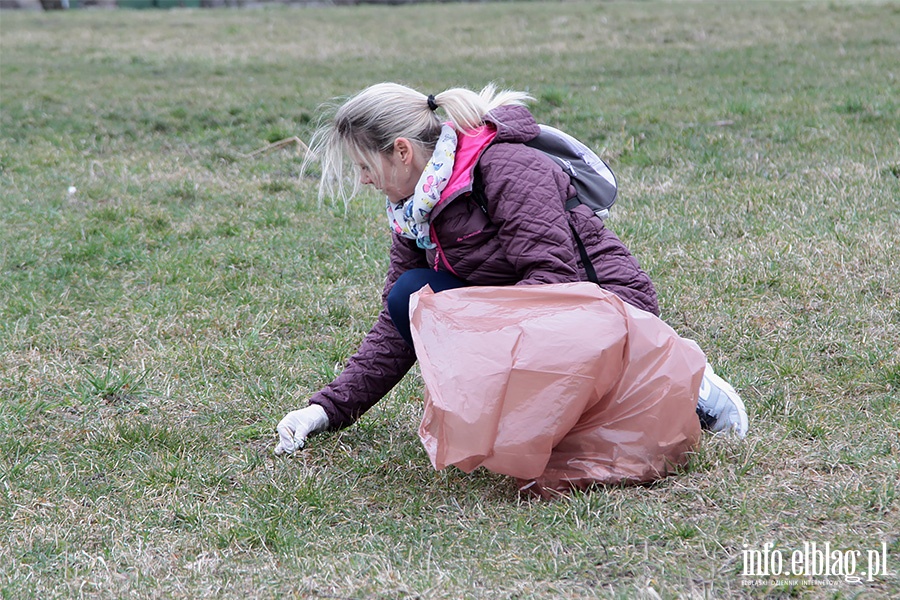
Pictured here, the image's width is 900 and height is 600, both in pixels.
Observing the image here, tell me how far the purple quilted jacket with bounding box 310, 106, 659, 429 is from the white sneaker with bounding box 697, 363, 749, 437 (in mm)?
349

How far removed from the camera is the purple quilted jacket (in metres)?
2.90

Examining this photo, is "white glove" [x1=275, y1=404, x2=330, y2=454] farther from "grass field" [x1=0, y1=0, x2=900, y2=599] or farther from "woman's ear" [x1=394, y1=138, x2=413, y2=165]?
"woman's ear" [x1=394, y1=138, x2=413, y2=165]

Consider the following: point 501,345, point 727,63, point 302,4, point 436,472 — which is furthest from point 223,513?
point 302,4

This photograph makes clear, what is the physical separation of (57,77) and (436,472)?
10.0 meters

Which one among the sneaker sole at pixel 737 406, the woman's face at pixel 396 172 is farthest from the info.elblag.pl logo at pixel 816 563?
the woman's face at pixel 396 172

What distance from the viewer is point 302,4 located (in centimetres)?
2350

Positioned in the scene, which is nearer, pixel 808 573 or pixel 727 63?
pixel 808 573

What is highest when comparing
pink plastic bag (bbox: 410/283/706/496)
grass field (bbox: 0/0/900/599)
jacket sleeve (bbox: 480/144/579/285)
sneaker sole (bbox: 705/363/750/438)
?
jacket sleeve (bbox: 480/144/579/285)

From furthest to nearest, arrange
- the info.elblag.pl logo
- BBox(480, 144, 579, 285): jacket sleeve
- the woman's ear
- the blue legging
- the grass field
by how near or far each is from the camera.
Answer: the blue legging → the woman's ear → BBox(480, 144, 579, 285): jacket sleeve → the grass field → the info.elblag.pl logo

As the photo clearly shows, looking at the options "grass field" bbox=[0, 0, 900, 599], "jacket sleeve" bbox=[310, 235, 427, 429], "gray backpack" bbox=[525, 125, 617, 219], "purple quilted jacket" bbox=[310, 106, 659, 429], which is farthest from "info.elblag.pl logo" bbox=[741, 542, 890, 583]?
"jacket sleeve" bbox=[310, 235, 427, 429]

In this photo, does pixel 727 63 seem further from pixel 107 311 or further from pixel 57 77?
pixel 107 311

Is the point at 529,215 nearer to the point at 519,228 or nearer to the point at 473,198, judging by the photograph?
the point at 519,228

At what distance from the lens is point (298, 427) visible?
11.0 ft

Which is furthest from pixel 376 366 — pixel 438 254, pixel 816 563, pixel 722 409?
pixel 816 563
